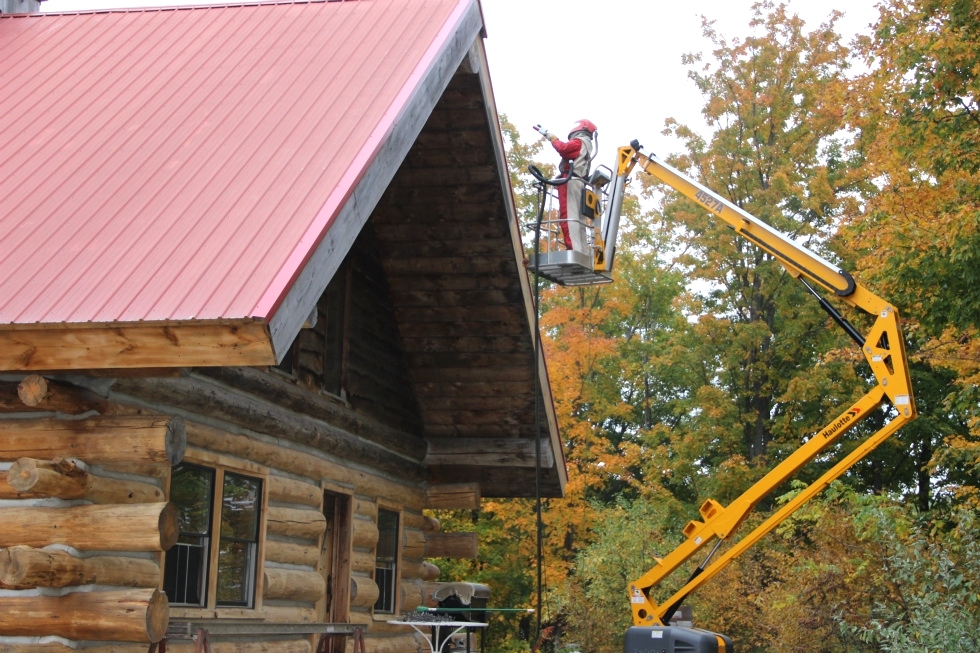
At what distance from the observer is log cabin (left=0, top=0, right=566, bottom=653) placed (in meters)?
7.90

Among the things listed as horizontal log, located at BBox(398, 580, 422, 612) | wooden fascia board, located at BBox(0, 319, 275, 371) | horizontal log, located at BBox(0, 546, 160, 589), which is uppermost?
wooden fascia board, located at BBox(0, 319, 275, 371)

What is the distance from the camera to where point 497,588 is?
29.7 m

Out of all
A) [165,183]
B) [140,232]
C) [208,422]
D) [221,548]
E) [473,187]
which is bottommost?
[221,548]

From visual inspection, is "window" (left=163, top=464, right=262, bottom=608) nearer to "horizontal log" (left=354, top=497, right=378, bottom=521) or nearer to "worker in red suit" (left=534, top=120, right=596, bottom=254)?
"horizontal log" (left=354, top=497, right=378, bottom=521)

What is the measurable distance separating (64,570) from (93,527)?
0.35m

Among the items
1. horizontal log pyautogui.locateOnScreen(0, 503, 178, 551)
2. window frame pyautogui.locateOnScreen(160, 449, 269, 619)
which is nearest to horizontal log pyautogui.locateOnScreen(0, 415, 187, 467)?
horizontal log pyautogui.locateOnScreen(0, 503, 178, 551)

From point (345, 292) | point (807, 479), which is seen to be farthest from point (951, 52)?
point (807, 479)

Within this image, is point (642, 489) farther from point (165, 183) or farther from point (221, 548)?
point (165, 183)

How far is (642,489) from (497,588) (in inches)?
184

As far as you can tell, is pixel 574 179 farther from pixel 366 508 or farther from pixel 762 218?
pixel 762 218

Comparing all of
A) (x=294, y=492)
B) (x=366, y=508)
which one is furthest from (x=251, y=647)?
(x=366, y=508)

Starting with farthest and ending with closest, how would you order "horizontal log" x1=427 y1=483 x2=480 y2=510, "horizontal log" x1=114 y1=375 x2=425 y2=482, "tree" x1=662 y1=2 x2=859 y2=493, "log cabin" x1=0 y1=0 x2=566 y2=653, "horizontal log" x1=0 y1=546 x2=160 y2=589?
"tree" x1=662 y1=2 x2=859 y2=493 < "horizontal log" x1=427 y1=483 x2=480 y2=510 < "horizontal log" x1=114 y1=375 x2=425 y2=482 < "log cabin" x1=0 y1=0 x2=566 y2=653 < "horizontal log" x1=0 y1=546 x2=160 y2=589

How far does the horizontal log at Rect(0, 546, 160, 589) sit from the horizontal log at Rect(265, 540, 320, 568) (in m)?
2.68

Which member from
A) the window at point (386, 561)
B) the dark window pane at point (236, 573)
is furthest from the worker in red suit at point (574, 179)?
the dark window pane at point (236, 573)
